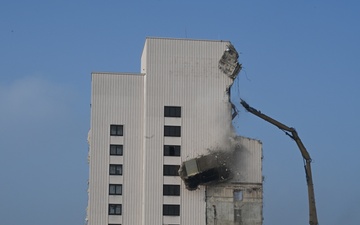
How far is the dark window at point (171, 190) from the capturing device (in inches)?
2687

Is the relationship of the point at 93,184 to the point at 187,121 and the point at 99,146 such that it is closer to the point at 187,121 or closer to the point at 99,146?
the point at 99,146

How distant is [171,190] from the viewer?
68312 mm

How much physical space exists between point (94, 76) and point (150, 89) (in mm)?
4828

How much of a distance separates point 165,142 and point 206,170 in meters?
4.02

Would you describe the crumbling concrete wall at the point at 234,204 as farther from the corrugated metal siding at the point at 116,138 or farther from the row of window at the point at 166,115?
the row of window at the point at 166,115

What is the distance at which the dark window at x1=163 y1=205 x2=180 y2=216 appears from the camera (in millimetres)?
67938

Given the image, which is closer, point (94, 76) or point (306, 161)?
point (306, 161)

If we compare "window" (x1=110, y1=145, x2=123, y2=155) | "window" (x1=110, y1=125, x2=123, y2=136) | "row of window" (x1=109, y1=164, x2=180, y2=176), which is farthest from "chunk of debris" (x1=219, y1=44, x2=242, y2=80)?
"window" (x1=110, y1=145, x2=123, y2=155)

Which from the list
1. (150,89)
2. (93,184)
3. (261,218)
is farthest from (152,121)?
(261,218)

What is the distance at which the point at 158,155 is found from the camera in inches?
2689

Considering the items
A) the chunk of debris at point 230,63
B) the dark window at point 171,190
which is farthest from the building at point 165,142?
the chunk of debris at point 230,63

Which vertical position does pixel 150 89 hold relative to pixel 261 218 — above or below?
above

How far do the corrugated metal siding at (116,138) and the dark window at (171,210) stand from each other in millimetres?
2176

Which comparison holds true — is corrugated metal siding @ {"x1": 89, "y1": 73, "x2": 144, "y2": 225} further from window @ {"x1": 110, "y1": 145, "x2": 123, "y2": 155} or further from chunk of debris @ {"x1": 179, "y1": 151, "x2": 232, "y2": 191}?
chunk of debris @ {"x1": 179, "y1": 151, "x2": 232, "y2": 191}
